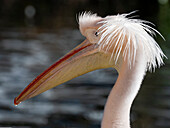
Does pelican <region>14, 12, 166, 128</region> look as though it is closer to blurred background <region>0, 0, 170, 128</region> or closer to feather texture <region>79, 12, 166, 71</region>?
feather texture <region>79, 12, 166, 71</region>

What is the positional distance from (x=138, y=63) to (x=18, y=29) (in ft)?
46.5

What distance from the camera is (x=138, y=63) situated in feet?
9.62

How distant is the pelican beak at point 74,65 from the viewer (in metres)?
3.24

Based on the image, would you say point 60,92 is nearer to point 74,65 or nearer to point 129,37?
point 74,65

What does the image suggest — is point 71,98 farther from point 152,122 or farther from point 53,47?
point 53,47

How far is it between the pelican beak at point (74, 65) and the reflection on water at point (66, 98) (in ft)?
10.6

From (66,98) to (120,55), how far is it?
4948 millimetres

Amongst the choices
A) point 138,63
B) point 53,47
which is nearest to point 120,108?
point 138,63

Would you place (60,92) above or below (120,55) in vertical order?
above

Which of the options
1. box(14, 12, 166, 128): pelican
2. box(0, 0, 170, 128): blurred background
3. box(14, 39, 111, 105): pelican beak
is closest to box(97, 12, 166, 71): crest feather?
box(14, 12, 166, 128): pelican

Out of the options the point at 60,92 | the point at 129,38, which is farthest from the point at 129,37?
the point at 60,92

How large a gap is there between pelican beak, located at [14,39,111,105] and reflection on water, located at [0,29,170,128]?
3.23 meters

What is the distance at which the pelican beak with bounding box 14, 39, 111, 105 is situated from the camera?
324cm

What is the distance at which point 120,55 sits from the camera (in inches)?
122
